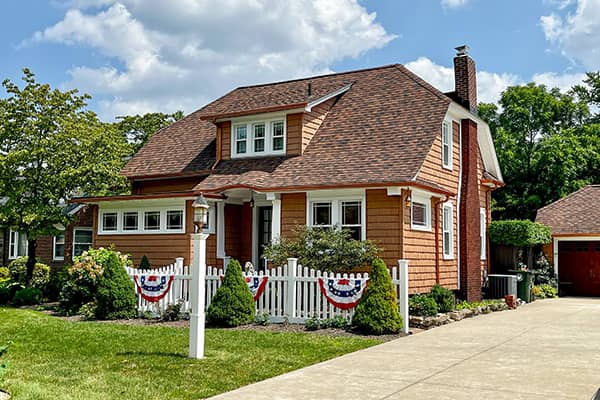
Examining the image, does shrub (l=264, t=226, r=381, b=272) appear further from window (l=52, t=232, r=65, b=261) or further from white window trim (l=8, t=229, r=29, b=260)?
white window trim (l=8, t=229, r=29, b=260)

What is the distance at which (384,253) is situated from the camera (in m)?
15.4

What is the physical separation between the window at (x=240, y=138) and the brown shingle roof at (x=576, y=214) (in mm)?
12209

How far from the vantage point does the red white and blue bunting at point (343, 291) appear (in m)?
13.1

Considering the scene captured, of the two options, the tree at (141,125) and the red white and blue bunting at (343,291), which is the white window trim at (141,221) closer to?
the red white and blue bunting at (343,291)

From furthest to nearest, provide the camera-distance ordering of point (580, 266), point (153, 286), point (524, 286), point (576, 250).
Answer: point (576, 250), point (580, 266), point (524, 286), point (153, 286)

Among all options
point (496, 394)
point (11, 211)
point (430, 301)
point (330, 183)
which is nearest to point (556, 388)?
point (496, 394)

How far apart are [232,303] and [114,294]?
10.2 ft

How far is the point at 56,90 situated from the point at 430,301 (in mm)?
13125

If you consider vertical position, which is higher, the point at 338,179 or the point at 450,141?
the point at 450,141

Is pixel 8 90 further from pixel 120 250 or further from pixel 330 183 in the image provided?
pixel 330 183

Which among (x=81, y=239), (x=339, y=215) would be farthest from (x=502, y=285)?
(x=81, y=239)

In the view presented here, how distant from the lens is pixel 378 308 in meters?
12.3

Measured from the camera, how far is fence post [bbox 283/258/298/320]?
44.9ft

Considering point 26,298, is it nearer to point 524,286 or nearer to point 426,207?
point 426,207
